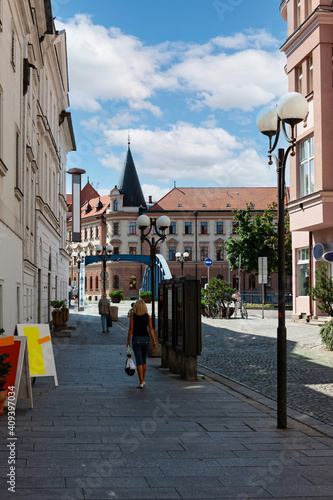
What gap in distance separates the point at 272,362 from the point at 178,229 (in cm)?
8050

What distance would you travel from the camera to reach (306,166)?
29438 millimetres

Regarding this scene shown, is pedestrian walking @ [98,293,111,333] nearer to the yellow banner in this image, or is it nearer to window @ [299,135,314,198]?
window @ [299,135,314,198]

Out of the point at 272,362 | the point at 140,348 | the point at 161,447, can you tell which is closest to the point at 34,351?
the point at 140,348

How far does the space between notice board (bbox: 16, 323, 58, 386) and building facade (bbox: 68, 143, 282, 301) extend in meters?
80.9

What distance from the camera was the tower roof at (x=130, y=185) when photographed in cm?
9888

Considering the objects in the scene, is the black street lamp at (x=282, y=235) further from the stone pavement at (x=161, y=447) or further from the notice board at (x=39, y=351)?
the notice board at (x=39, y=351)

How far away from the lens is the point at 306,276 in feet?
103

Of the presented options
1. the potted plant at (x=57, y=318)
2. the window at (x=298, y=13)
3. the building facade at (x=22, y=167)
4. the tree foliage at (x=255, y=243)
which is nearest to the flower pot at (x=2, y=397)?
the building facade at (x=22, y=167)

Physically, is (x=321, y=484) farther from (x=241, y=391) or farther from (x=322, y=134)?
(x=322, y=134)

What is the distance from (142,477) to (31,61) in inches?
580

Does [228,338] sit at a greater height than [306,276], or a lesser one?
lesser

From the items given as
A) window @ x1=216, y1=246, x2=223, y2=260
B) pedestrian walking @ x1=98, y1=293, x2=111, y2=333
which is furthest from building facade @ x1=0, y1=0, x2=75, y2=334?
window @ x1=216, y1=246, x2=223, y2=260

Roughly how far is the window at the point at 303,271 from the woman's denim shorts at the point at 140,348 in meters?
20.0

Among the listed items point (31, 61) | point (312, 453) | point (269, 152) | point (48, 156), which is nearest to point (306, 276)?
point (48, 156)
